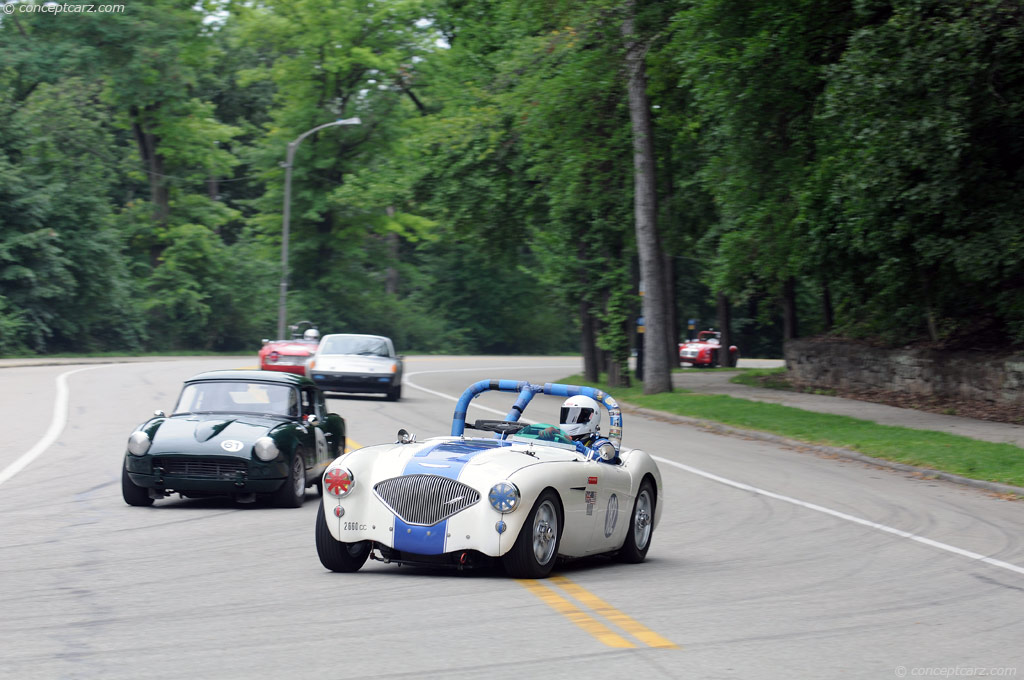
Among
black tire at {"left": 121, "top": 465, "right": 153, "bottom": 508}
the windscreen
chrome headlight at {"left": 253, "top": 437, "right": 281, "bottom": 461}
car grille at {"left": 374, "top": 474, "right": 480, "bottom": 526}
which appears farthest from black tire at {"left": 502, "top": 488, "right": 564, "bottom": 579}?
the windscreen

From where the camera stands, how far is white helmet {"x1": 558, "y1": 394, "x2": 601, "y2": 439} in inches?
394

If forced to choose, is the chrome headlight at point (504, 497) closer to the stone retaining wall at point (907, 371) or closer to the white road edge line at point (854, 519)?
the white road edge line at point (854, 519)

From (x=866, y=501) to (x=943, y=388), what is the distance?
13.0 m

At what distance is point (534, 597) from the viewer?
790cm

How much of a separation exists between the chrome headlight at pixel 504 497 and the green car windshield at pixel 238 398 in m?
5.90

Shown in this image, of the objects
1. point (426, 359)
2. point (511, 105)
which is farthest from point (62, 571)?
point (426, 359)

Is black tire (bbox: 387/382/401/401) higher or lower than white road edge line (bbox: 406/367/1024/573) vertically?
higher

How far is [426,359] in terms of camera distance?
61438mm

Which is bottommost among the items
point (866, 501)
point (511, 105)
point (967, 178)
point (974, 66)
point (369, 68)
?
point (866, 501)

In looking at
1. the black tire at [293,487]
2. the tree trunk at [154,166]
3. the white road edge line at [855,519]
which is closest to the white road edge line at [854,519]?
the white road edge line at [855,519]

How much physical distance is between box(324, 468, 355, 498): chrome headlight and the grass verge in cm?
1021

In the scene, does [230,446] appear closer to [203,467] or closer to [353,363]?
[203,467]

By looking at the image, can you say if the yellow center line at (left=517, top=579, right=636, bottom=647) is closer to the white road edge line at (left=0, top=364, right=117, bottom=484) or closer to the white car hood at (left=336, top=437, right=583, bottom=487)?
the white car hood at (left=336, top=437, right=583, bottom=487)

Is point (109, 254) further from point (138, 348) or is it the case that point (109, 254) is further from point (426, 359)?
point (426, 359)
